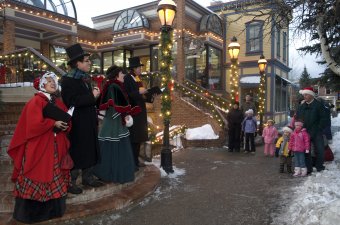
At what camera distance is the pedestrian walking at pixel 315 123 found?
6699mm

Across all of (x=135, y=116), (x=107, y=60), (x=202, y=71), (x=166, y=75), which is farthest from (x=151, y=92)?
(x=107, y=60)

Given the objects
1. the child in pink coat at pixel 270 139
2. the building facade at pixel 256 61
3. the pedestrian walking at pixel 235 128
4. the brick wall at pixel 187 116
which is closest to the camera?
the child in pink coat at pixel 270 139

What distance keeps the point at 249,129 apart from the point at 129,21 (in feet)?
42.6

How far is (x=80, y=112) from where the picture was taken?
4.42 m

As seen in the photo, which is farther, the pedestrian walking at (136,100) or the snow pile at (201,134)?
the snow pile at (201,134)

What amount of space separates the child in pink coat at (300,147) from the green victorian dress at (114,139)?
371cm

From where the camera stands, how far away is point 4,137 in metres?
6.34

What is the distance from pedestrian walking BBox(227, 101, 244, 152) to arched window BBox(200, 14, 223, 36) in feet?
35.8

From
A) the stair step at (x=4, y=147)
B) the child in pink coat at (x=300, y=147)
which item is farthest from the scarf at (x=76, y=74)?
the child in pink coat at (x=300, y=147)

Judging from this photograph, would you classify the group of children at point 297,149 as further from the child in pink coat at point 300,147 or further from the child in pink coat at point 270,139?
the child in pink coat at point 270,139

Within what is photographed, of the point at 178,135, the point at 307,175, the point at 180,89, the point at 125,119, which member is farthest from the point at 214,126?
the point at 125,119

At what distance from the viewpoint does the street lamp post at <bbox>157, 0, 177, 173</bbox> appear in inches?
273

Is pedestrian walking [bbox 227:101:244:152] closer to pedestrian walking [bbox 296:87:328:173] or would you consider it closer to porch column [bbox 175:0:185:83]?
pedestrian walking [bbox 296:87:328:173]

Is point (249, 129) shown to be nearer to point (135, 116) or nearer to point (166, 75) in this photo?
point (166, 75)
